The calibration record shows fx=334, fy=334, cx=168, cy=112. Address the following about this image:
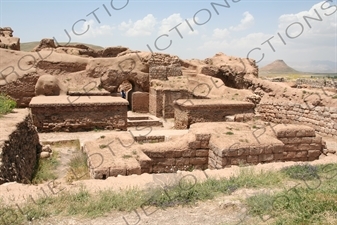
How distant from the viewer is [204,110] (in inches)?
565

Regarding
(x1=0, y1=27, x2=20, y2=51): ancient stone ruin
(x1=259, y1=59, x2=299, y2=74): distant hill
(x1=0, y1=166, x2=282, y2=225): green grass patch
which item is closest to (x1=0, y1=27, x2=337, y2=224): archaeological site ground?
(x1=0, y1=166, x2=282, y2=225): green grass patch

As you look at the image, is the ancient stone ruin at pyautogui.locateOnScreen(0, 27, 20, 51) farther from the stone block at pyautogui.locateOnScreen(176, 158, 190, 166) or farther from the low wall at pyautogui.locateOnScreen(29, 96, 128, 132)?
the stone block at pyautogui.locateOnScreen(176, 158, 190, 166)

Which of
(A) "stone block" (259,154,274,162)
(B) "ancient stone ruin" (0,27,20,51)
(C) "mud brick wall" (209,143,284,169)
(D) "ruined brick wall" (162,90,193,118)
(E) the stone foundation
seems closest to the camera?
(E) the stone foundation

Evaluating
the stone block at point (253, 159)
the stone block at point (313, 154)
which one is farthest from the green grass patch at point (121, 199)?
the stone block at point (313, 154)

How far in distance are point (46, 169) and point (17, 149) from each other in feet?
4.78

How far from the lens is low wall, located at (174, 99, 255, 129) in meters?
14.2

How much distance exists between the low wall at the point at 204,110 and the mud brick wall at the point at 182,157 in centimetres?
580

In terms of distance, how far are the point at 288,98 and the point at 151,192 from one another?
40.5 feet

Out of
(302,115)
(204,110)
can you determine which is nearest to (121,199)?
(302,115)

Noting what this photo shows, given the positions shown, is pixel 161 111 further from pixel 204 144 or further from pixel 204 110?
pixel 204 144

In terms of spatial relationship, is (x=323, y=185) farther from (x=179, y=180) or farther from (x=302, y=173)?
(x=179, y=180)

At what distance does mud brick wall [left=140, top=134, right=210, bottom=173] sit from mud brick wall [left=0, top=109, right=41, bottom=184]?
9.10 ft

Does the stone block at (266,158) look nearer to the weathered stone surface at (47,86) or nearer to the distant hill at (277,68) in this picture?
the weathered stone surface at (47,86)

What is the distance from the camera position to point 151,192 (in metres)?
4.84
